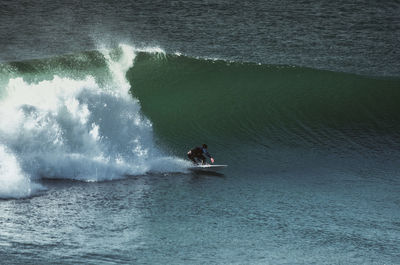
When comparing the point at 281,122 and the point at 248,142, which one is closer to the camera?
the point at 248,142

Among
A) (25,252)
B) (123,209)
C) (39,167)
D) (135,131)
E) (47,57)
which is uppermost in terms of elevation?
(47,57)

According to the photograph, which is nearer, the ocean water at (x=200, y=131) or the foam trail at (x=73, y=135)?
the ocean water at (x=200, y=131)

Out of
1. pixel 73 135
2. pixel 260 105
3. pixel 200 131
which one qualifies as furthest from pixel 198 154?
pixel 260 105

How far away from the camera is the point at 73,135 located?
18.0 meters

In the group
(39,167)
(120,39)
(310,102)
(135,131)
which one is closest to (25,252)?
(39,167)

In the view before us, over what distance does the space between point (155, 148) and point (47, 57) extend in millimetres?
8707

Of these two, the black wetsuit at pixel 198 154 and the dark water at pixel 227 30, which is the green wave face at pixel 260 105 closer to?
the black wetsuit at pixel 198 154

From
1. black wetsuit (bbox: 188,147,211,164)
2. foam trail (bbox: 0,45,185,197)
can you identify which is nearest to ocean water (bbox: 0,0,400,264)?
foam trail (bbox: 0,45,185,197)

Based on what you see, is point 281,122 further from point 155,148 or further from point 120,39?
point 120,39

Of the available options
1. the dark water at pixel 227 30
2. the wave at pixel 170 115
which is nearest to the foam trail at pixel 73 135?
the wave at pixel 170 115

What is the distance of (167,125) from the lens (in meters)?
21.9

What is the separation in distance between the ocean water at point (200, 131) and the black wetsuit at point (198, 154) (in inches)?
13.5

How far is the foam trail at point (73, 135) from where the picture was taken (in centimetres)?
1680

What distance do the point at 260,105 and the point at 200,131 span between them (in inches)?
117
